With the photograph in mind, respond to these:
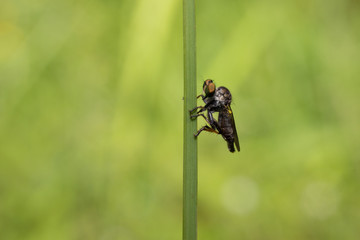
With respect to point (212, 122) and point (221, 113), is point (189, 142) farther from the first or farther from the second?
point (221, 113)

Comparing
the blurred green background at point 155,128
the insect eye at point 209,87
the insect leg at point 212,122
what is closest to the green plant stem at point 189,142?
the insect eye at point 209,87

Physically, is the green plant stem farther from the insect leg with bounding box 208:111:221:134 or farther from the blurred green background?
the blurred green background

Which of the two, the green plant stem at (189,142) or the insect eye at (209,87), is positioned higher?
the insect eye at (209,87)

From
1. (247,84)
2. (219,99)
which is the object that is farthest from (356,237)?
(219,99)

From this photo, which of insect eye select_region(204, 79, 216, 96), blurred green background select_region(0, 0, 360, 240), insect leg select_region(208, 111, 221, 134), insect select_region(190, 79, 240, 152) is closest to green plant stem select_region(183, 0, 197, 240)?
insect eye select_region(204, 79, 216, 96)

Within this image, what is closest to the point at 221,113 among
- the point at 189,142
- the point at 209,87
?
the point at 209,87

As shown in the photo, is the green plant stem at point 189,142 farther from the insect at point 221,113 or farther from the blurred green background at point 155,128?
the blurred green background at point 155,128
